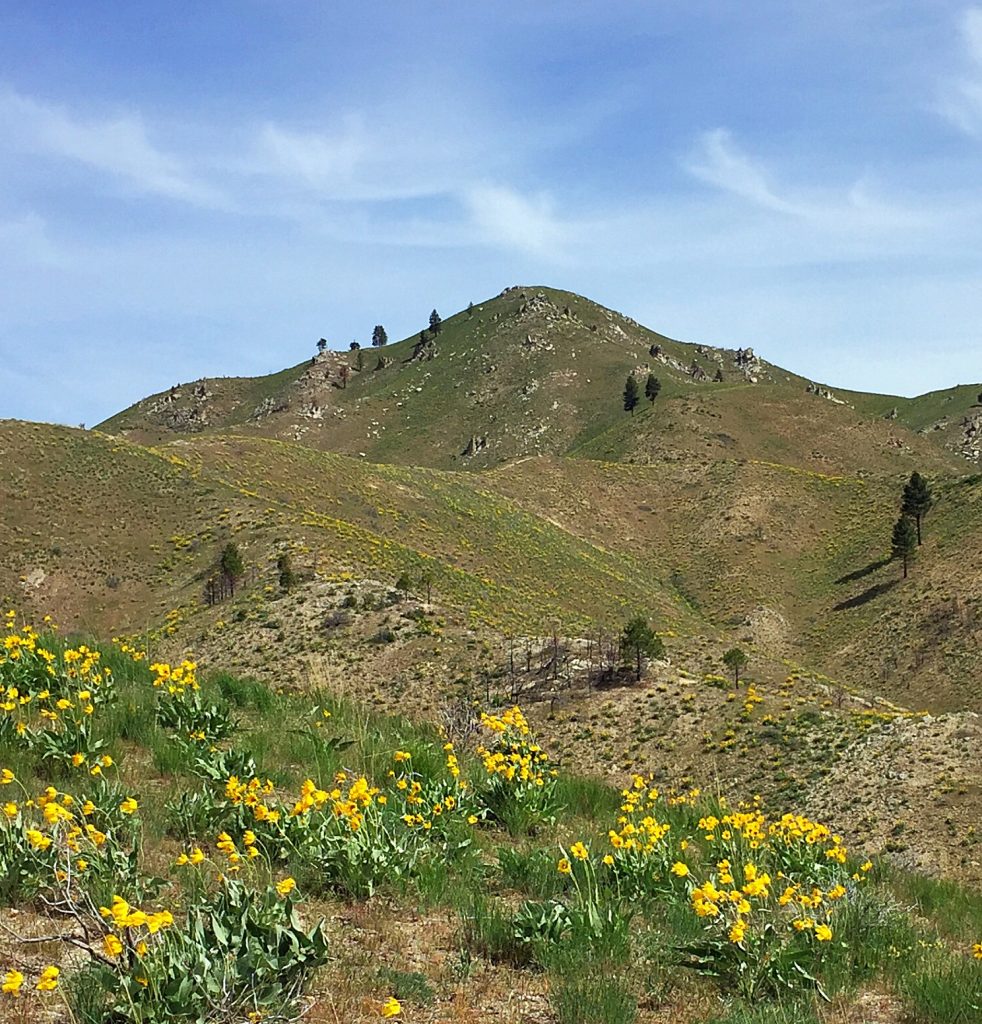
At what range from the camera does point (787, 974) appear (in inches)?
174

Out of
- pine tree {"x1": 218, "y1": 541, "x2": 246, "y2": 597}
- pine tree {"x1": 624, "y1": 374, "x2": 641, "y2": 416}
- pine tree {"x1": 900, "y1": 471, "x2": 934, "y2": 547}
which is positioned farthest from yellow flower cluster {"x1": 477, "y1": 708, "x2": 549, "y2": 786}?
pine tree {"x1": 624, "y1": 374, "x2": 641, "y2": 416}

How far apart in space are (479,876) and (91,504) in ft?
165

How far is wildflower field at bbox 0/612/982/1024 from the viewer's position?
386 cm

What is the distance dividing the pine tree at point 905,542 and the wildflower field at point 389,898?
55332mm

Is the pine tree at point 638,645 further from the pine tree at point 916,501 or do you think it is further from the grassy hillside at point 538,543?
the pine tree at point 916,501

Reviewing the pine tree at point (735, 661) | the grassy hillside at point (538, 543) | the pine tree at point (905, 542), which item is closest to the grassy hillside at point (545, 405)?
the grassy hillside at point (538, 543)

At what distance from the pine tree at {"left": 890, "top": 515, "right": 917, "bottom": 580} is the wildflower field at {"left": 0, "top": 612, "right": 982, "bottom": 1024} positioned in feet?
182

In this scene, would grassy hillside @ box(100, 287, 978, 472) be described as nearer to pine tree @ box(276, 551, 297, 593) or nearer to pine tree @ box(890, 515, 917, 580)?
pine tree @ box(890, 515, 917, 580)

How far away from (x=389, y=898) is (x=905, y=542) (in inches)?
2365

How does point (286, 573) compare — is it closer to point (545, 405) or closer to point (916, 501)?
point (916, 501)

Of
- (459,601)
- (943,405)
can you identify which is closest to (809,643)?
(459,601)

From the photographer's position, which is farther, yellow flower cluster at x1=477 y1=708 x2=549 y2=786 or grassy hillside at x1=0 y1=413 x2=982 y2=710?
grassy hillside at x1=0 y1=413 x2=982 y2=710

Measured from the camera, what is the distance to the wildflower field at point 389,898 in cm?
386

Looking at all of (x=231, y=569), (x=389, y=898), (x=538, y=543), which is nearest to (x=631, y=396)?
(x=538, y=543)
